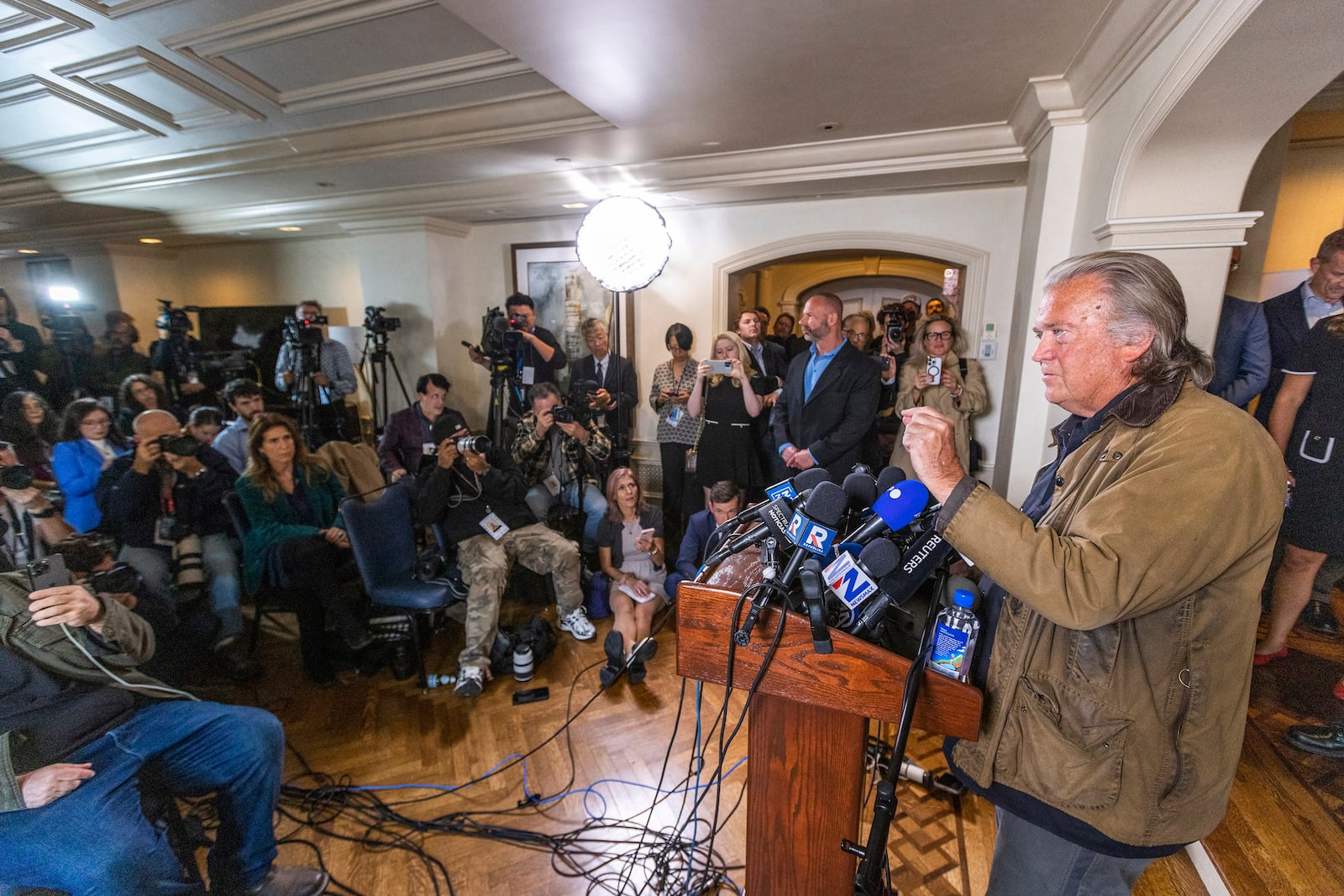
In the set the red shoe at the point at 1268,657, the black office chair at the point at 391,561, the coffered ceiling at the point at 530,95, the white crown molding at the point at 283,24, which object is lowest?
the red shoe at the point at 1268,657

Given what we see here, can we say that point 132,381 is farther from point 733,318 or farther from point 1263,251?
point 1263,251

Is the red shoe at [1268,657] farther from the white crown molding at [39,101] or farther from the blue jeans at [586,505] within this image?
the white crown molding at [39,101]

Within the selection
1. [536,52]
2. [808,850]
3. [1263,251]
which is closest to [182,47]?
[536,52]

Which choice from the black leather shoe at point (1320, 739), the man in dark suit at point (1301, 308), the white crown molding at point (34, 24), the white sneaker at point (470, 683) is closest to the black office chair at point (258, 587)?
the white sneaker at point (470, 683)

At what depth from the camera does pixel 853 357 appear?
110 inches

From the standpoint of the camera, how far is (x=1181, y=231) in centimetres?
183

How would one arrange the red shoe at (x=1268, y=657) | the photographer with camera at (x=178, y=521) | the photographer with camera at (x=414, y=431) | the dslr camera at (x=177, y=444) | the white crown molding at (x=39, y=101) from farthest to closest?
the photographer with camera at (x=414, y=431) < the red shoe at (x=1268, y=657) < the dslr camera at (x=177, y=444) < the photographer with camera at (x=178, y=521) < the white crown molding at (x=39, y=101)

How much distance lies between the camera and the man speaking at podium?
71 centimetres

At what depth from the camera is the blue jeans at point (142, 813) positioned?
117 centimetres

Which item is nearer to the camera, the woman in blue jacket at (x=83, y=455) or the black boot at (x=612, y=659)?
the woman in blue jacket at (x=83, y=455)

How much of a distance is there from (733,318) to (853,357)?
2.03 m

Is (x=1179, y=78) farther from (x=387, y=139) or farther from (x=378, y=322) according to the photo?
(x=378, y=322)

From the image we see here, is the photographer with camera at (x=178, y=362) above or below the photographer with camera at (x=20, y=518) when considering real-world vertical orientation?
above

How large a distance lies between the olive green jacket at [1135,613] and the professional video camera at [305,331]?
16.7 ft
